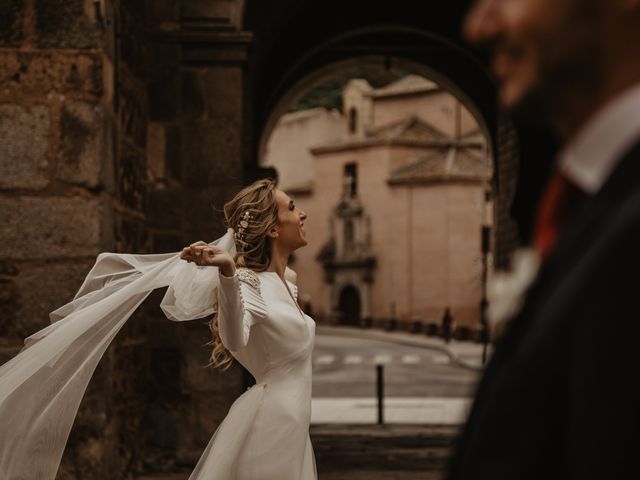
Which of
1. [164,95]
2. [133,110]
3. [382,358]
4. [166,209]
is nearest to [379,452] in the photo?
[166,209]

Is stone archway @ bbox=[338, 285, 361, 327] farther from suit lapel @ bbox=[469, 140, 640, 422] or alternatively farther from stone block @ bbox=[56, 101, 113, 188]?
suit lapel @ bbox=[469, 140, 640, 422]

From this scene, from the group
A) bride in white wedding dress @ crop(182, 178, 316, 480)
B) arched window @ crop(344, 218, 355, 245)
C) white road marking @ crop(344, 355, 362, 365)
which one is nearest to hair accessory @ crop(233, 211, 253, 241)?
bride in white wedding dress @ crop(182, 178, 316, 480)

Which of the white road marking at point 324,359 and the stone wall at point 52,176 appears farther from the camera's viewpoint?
the white road marking at point 324,359

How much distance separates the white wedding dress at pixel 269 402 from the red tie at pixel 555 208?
9.26ft

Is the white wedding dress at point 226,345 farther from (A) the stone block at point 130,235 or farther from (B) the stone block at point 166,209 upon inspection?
(B) the stone block at point 166,209

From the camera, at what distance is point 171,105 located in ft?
26.9

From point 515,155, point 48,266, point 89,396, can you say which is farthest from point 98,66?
point 515,155

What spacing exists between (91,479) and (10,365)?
5.26 ft

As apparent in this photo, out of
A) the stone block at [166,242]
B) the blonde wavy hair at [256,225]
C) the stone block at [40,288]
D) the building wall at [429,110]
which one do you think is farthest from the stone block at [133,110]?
the building wall at [429,110]

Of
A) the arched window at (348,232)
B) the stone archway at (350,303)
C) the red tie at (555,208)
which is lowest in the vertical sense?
the stone archway at (350,303)

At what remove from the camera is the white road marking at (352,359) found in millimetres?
28878

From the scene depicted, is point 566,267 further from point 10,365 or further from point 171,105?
point 171,105

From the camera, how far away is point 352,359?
99.8ft

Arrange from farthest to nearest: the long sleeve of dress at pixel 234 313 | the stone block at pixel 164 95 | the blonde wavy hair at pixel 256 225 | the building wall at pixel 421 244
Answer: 1. the building wall at pixel 421 244
2. the stone block at pixel 164 95
3. the blonde wavy hair at pixel 256 225
4. the long sleeve of dress at pixel 234 313
